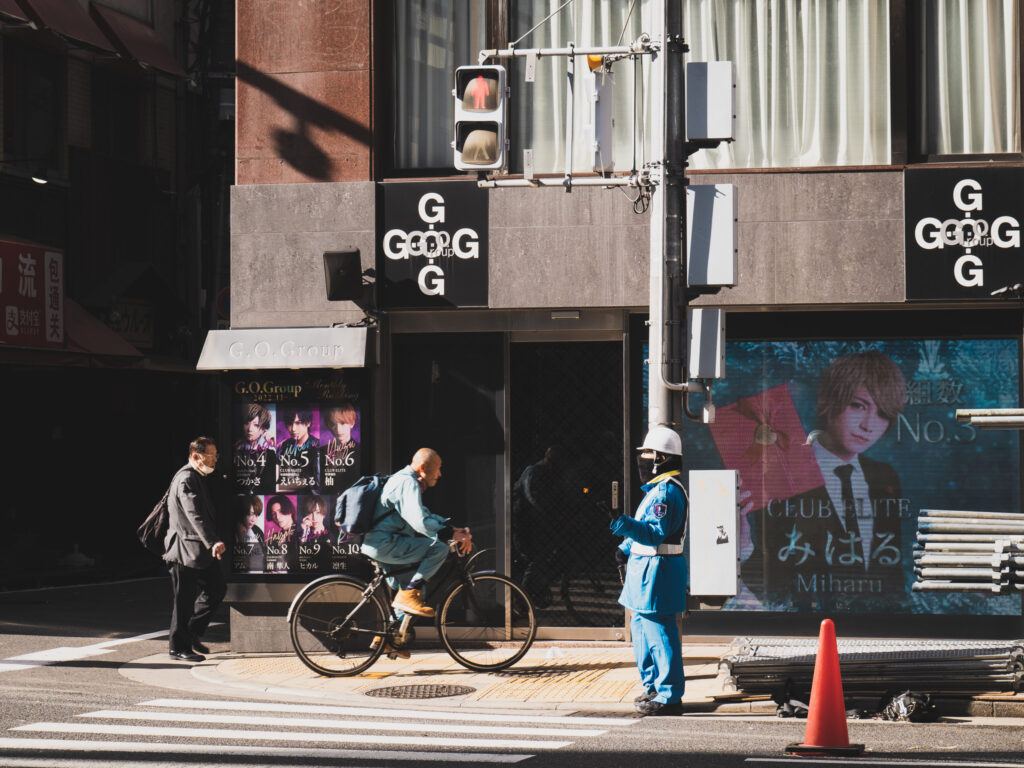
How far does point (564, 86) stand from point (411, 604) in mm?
5215

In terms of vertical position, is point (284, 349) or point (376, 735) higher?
point (284, 349)

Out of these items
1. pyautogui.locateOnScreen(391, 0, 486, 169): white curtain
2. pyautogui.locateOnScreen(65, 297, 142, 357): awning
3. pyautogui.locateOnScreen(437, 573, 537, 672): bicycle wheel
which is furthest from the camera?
pyautogui.locateOnScreen(65, 297, 142, 357): awning

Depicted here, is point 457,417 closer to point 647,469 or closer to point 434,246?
point 434,246

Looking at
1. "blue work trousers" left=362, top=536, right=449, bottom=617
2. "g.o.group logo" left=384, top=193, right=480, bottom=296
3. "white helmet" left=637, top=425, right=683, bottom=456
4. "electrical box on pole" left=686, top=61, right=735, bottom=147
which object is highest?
"electrical box on pole" left=686, top=61, right=735, bottom=147

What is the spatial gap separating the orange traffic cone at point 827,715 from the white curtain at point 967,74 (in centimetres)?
616

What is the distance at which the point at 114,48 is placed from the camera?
67.7 feet

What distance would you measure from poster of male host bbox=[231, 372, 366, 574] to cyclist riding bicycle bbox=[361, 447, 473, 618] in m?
1.71

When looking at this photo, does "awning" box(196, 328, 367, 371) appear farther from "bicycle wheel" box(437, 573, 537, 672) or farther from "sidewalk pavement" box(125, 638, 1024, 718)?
"sidewalk pavement" box(125, 638, 1024, 718)

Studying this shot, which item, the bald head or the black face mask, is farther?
the bald head

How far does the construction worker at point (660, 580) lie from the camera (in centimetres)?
948

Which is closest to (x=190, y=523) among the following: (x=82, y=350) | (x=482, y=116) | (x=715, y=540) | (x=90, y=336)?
(x=482, y=116)

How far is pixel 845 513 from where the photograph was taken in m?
12.6

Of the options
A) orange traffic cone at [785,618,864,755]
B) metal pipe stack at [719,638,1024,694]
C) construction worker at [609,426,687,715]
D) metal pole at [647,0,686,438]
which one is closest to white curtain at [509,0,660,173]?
metal pole at [647,0,686,438]

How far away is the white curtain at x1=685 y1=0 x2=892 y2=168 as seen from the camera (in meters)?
12.8
